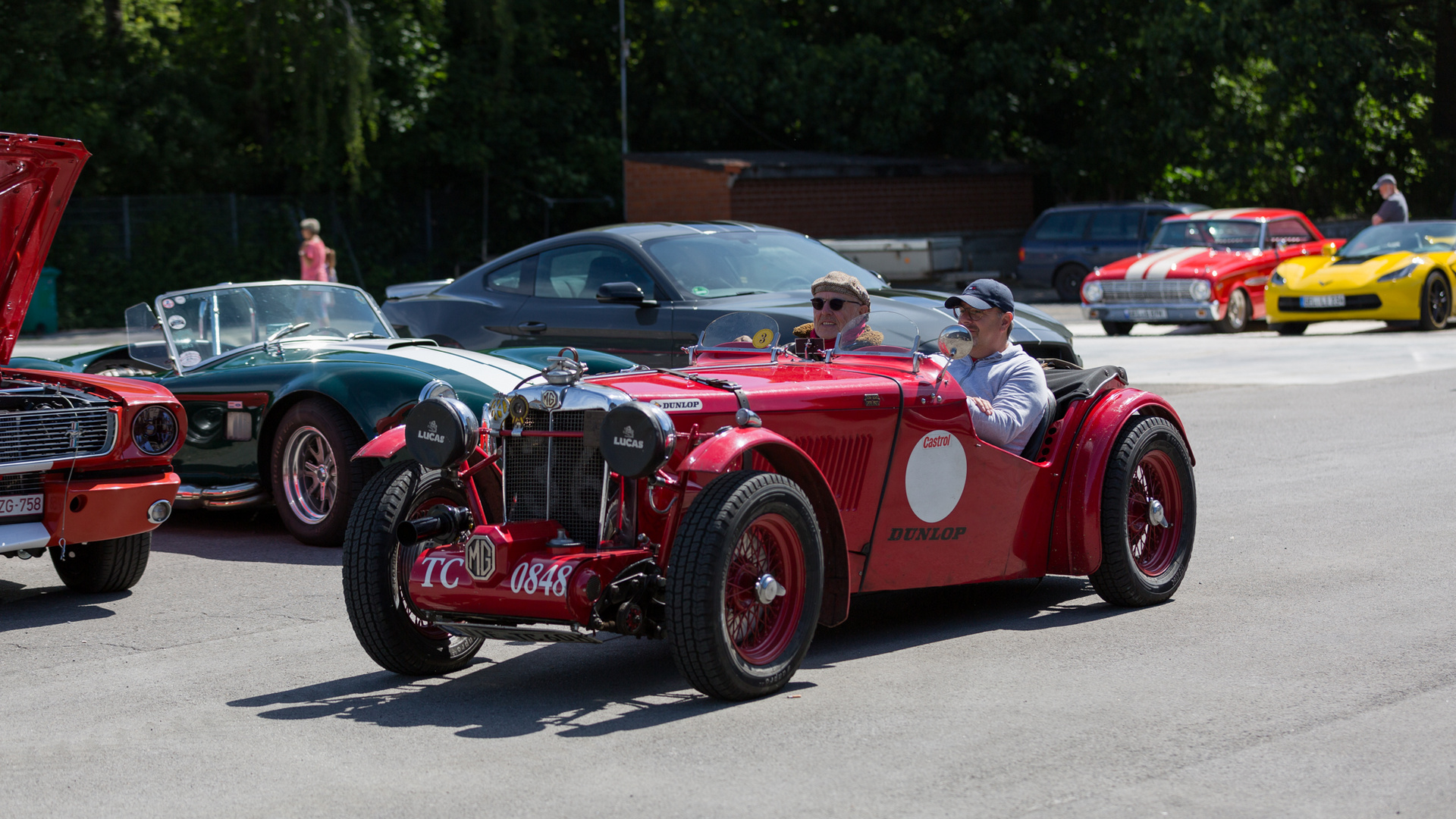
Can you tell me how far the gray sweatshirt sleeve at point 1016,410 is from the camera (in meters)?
5.71

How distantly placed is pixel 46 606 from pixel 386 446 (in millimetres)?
2295

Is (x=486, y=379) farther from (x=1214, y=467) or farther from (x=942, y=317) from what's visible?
(x=1214, y=467)

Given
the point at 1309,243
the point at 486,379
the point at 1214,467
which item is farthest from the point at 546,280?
the point at 1309,243

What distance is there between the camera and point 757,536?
4789mm

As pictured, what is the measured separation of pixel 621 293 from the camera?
32.6 feet

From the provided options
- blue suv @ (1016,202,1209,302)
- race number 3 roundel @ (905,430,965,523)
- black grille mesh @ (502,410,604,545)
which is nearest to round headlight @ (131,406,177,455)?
black grille mesh @ (502,410,604,545)

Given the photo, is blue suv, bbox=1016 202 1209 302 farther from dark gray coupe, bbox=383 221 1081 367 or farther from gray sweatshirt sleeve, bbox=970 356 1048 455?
gray sweatshirt sleeve, bbox=970 356 1048 455

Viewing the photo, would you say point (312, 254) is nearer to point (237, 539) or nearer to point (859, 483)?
point (237, 539)

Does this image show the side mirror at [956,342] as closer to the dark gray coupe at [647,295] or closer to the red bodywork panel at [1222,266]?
the dark gray coupe at [647,295]

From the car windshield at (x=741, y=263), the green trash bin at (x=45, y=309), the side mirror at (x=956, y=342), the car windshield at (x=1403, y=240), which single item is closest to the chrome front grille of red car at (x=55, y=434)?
the side mirror at (x=956, y=342)

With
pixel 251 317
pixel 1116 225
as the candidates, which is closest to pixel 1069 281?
pixel 1116 225

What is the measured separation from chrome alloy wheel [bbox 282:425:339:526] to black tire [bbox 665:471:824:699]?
3.65m

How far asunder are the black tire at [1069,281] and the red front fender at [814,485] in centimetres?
2102

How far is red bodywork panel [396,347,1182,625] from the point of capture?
4742mm
